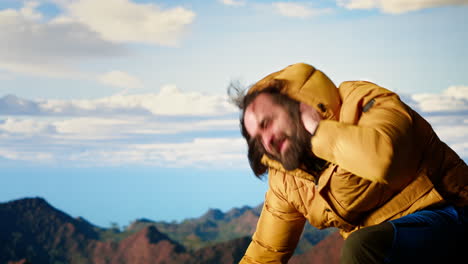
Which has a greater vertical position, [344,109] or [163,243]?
[344,109]

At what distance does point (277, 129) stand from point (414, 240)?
66cm

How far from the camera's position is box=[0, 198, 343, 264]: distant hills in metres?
5.03

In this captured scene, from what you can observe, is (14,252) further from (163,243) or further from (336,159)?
(336,159)

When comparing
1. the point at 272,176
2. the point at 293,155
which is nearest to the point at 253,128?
the point at 293,155

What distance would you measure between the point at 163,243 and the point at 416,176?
370cm

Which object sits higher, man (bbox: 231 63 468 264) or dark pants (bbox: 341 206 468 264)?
man (bbox: 231 63 468 264)

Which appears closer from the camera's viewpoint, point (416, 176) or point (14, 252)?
point (416, 176)

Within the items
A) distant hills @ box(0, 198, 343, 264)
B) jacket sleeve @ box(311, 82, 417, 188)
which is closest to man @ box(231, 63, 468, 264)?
jacket sleeve @ box(311, 82, 417, 188)

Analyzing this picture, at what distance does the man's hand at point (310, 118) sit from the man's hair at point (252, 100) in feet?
0.08

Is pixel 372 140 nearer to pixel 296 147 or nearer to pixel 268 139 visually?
pixel 296 147

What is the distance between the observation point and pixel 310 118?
6.50 ft

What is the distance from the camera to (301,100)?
2.01 m

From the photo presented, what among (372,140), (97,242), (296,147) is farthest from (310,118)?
(97,242)

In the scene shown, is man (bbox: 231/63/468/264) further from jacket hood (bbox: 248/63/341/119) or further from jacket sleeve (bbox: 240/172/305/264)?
jacket sleeve (bbox: 240/172/305/264)
